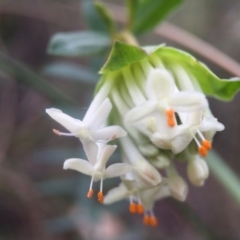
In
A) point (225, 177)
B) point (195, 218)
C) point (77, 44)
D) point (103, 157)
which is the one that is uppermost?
point (77, 44)

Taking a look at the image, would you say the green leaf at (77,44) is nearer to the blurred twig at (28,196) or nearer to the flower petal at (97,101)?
the flower petal at (97,101)

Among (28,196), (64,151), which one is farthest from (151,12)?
(28,196)

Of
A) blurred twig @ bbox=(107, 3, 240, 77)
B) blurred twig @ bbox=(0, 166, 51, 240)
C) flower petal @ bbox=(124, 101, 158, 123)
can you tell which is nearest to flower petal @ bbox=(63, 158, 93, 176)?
flower petal @ bbox=(124, 101, 158, 123)

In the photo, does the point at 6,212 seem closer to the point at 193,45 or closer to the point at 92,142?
the point at 193,45

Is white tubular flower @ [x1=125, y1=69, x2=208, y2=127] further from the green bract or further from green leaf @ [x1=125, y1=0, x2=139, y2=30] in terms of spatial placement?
green leaf @ [x1=125, y1=0, x2=139, y2=30]

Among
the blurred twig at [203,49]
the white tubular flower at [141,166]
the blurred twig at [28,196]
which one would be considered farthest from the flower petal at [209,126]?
the blurred twig at [28,196]

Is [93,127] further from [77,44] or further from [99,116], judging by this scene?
[77,44]
